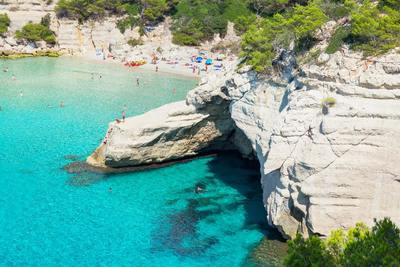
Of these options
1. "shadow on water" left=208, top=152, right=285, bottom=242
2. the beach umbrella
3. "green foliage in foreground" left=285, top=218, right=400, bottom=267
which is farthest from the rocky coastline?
the beach umbrella

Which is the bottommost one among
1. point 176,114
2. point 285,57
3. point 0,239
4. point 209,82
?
point 0,239

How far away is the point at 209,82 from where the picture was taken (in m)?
34.1

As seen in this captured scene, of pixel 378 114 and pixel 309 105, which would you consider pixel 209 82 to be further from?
pixel 378 114

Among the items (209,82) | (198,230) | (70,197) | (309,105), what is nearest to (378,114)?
(309,105)

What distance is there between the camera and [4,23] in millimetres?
87875

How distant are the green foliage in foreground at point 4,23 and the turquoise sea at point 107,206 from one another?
44.2 meters

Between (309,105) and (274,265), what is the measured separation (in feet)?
24.4

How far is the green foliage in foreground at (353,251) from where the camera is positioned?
1356 centimetres

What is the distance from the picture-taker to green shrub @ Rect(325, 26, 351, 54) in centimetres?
2572

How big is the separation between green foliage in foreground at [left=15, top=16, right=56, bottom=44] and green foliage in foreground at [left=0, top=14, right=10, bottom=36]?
2362 mm

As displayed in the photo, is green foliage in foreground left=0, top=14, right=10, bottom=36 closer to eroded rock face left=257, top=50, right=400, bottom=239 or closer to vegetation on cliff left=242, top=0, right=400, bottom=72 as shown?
vegetation on cliff left=242, top=0, right=400, bottom=72

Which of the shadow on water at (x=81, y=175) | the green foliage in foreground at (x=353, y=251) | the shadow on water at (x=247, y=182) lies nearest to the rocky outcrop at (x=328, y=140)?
the shadow on water at (x=247, y=182)

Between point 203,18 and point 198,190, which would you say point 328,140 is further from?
point 203,18

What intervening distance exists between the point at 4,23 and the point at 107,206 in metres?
68.5
